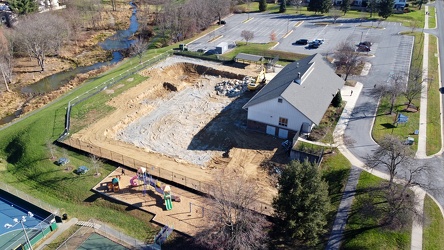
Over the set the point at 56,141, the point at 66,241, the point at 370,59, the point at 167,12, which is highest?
the point at 167,12

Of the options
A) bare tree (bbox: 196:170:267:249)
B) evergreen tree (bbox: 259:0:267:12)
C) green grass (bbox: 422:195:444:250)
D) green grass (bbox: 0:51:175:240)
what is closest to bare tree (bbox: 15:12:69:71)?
green grass (bbox: 0:51:175:240)

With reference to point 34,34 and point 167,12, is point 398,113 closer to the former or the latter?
point 167,12

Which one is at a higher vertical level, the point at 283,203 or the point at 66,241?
the point at 283,203

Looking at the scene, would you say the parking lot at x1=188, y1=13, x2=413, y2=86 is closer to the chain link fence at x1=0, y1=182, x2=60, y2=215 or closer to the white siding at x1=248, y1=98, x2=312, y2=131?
the white siding at x1=248, y1=98, x2=312, y2=131

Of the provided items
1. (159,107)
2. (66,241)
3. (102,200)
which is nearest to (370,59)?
(159,107)

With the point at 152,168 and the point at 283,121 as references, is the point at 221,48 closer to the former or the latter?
the point at 283,121

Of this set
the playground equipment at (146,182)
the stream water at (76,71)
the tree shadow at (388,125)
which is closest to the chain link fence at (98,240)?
the playground equipment at (146,182)
